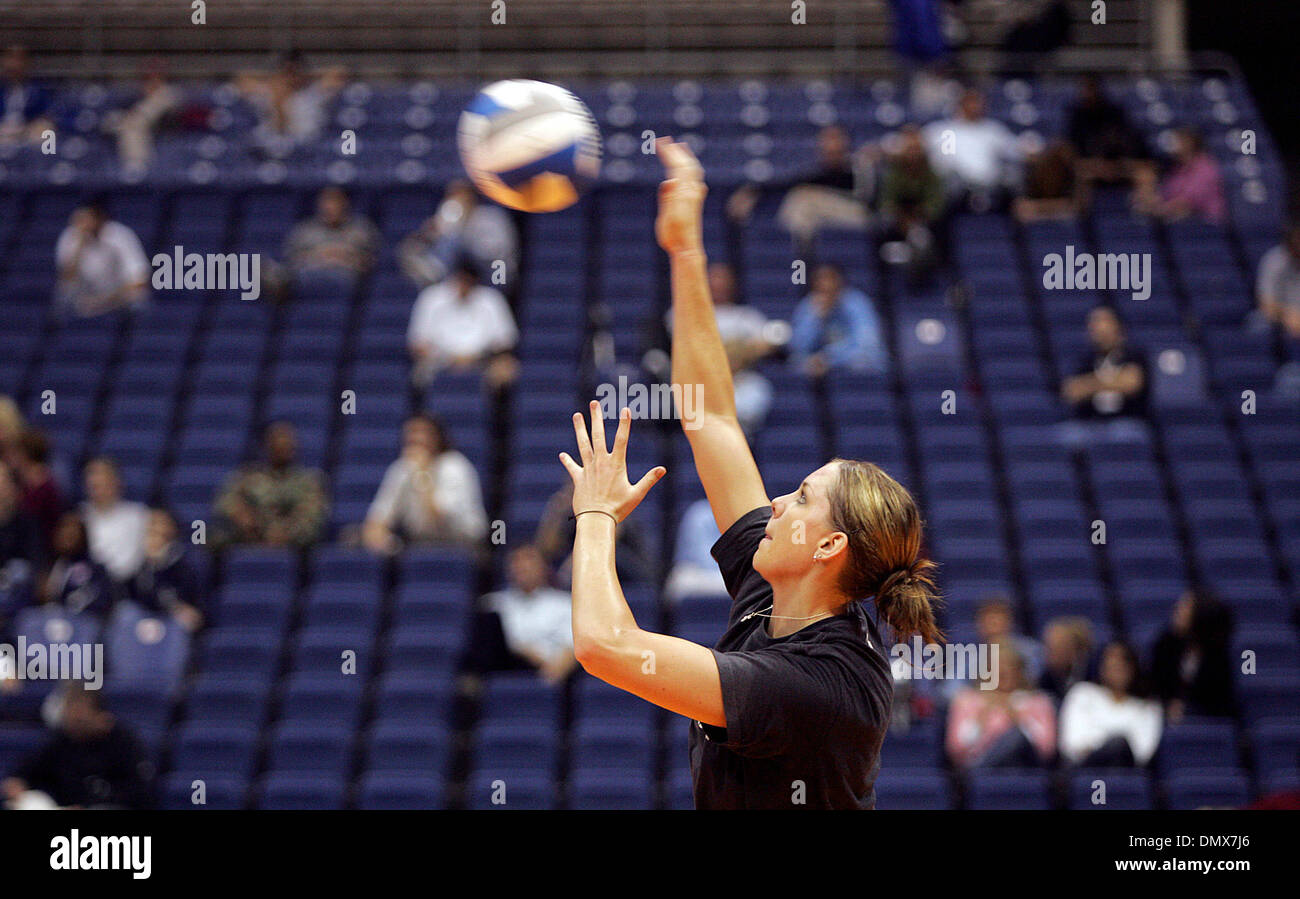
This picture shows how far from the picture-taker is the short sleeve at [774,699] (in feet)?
7.60

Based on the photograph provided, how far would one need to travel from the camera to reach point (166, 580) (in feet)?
21.5

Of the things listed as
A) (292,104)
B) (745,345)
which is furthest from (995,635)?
(292,104)

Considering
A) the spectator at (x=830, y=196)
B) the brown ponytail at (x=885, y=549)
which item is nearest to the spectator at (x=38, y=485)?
the spectator at (x=830, y=196)

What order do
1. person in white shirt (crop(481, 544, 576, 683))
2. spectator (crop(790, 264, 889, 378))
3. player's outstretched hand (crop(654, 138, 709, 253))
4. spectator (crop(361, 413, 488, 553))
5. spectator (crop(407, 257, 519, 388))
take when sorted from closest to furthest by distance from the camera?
1. player's outstretched hand (crop(654, 138, 709, 253))
2. person in white shirt (crop(481, 544, 576, 683))
3. spectator (crop(361, 413, 488, 553))
4. spectator (crop(790, 264, 889, 378))
5. spectator (crop(407, 257, 519, 388))

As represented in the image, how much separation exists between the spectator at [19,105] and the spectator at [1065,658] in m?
6.96

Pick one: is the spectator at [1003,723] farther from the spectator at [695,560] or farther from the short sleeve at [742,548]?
the short sleeve at [742,548]

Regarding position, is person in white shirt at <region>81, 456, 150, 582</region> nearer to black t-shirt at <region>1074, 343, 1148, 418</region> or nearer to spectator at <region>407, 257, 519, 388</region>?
spectator at <region>407, 257, 519, 388</region>

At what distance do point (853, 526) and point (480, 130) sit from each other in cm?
189

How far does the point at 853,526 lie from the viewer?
97.9 inches

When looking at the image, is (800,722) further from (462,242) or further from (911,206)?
(911,206)

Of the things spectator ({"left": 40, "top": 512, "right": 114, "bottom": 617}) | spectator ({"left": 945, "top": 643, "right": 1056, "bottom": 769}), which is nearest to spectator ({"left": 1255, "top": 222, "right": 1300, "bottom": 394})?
spectator ({"left": 945, "top": 643, "right": 1056, "bottom": 769})

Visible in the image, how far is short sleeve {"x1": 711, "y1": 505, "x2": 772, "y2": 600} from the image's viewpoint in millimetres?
2754

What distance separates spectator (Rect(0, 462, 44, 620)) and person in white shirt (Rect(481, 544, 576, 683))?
2.07 meters
